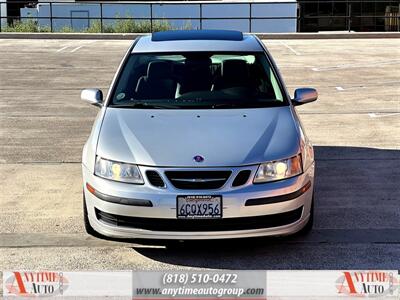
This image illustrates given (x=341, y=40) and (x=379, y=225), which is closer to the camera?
(x=379, y=225)

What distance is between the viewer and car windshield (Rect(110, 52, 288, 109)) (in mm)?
5824

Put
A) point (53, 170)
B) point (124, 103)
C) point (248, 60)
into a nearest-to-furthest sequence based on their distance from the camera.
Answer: point (124, 103), point (248, 60), point (53, 170)

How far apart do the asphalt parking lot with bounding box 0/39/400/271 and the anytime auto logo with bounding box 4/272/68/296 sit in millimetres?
158

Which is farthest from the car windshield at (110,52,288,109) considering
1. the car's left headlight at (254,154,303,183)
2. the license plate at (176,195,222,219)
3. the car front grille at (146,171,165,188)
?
the license plate at (176,195,222,219)

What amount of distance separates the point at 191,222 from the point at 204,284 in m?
0.44

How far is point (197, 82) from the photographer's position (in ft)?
20.0

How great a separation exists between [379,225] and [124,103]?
8.01 ft

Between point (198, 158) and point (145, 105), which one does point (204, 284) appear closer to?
point (198, 158)

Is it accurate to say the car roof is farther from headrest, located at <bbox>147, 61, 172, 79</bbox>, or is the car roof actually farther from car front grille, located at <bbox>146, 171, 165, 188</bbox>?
car front grille, located at <bbox>146, 171, 165, 188</bbox>

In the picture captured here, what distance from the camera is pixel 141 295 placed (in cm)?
437

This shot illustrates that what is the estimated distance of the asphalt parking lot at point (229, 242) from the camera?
498 cm

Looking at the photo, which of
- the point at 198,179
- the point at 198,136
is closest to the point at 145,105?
the point at 198,136

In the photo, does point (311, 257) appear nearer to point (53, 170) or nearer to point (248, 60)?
point (248, 60)

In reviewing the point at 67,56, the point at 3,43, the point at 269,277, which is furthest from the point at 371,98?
the point at 3,43
